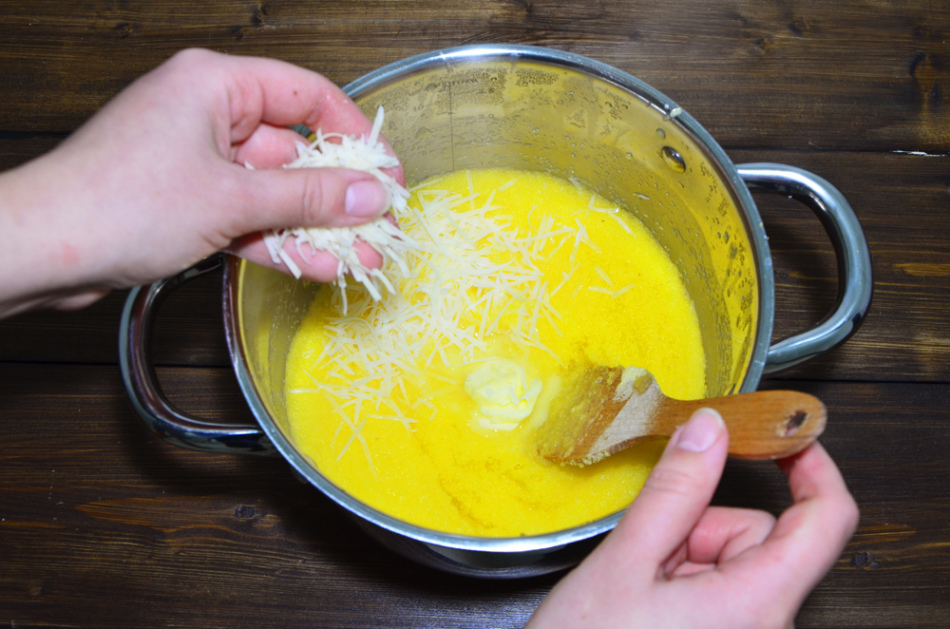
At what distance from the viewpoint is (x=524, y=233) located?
1.57 metres

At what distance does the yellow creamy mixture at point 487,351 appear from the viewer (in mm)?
1273

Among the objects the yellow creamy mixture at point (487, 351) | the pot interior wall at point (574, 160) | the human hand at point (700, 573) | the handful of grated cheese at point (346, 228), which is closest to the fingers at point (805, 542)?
the human hand at point (700, 573)

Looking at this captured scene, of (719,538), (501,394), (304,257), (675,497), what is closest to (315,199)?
(304,257)

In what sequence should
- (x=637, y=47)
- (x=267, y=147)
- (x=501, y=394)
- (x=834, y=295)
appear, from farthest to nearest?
(x=637, y=47), (x=834, y=295), (x=501, y=394), (x=267, y=147)

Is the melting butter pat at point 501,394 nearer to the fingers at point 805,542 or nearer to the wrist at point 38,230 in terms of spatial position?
the fingers at point 805,542

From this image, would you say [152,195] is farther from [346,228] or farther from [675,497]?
[675,497]

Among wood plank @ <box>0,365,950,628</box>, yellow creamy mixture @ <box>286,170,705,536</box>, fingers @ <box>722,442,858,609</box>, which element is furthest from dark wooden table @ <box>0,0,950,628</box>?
fingers @ <box>722,442,858,609</box>

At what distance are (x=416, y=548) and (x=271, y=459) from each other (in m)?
0.50

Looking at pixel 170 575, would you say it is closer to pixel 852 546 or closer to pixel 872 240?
pixel 852 546

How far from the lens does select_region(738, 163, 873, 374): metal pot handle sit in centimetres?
103

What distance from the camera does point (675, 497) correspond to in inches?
32.6

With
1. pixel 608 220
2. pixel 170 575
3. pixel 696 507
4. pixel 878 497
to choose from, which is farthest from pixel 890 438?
pixel 170 575

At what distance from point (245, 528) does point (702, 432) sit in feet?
3.15

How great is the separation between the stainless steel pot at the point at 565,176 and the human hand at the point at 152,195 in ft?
0.41
